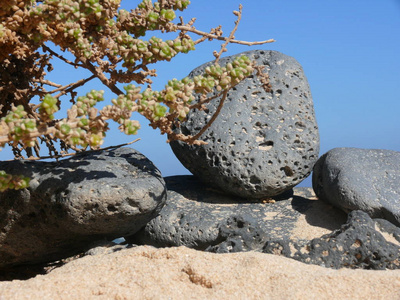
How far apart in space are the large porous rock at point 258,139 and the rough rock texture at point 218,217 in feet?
0.73

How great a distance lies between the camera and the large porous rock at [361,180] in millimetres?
5535

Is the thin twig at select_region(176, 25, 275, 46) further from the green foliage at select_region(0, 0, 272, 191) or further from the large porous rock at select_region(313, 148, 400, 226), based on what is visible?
the large porous rock at select_region(313, 148, 400, 226)

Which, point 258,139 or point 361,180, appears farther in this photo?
point 258,139

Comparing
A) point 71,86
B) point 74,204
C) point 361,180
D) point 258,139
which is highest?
point 71,86

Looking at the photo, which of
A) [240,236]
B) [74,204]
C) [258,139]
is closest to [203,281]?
[240,236]

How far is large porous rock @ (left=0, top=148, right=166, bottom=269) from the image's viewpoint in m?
4.39

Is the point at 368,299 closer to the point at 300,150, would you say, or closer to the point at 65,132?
the point at 65,132

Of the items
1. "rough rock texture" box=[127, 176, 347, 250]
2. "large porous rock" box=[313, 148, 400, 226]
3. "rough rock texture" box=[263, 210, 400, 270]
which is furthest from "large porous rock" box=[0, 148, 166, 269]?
"large porous rock" box=[313, 148, 400, 226]

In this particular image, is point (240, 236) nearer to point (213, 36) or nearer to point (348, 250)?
point (348, 250)

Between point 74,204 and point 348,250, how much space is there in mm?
2431

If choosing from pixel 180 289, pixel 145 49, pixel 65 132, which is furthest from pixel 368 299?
pixel 145 49

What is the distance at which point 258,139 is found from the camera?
5875 millimetres

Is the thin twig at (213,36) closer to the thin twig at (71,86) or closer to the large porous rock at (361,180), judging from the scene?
the thin twig at (71,86)

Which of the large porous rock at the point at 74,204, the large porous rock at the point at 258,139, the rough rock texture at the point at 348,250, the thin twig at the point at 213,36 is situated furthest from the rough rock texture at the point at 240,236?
the thin twig at the point at 213,36
